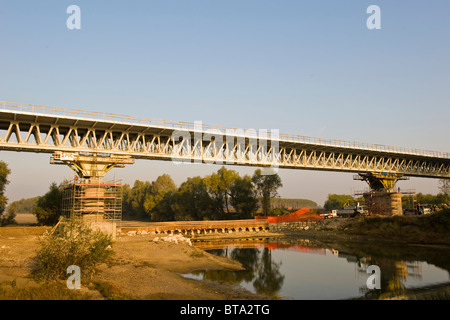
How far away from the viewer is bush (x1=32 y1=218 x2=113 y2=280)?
2034 cm

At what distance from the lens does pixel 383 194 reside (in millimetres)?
63562

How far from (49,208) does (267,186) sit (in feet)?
165

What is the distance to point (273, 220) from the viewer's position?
228ft

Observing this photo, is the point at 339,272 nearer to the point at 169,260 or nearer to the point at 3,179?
the point at 169,260

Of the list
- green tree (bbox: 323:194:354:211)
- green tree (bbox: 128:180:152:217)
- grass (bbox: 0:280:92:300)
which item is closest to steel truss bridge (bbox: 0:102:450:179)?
grass (bbox: 0:280:92:300)

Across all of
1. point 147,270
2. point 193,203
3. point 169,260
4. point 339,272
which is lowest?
point 339,272

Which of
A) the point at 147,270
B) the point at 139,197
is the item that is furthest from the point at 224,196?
the point at 147,270

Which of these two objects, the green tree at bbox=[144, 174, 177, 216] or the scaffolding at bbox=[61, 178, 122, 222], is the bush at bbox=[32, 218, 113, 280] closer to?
the scaffolding at bbox=[61, 178, 122, 222]

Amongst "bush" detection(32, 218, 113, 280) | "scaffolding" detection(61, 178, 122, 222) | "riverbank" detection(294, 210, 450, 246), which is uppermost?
"scaffolding" detection(61, 178, 122, 222)

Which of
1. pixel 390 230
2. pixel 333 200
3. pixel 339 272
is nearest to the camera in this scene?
pixel 339 272

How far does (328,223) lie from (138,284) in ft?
156

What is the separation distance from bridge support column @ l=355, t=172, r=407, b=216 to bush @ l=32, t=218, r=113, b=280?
54600mm
